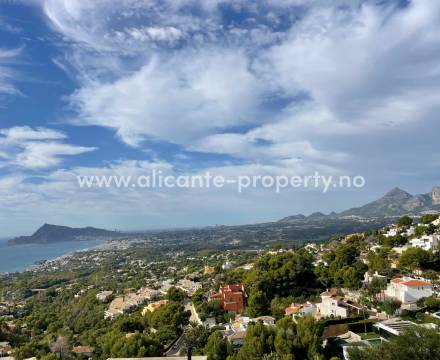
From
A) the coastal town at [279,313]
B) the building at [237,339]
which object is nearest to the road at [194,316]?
the coastal town at [279,313]

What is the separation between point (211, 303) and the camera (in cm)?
2389

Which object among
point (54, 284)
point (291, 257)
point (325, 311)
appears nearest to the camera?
point (325, 311)

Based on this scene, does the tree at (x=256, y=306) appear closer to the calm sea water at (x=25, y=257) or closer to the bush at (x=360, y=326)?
the bush at (x=360, y=326)

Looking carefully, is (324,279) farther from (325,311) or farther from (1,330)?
(1,330)

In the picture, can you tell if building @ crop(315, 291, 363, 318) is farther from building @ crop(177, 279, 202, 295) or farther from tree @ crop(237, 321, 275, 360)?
building @ crop(177, 279, 202, 295)

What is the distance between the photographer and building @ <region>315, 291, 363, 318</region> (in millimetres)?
18969

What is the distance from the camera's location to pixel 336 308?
1923 centimetres

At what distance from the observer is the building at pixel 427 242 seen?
2708cm

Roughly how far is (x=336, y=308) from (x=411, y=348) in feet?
30.3

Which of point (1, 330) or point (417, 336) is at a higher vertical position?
point (417, 336)

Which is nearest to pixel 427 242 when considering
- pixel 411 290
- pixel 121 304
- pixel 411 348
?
pixel 411 290

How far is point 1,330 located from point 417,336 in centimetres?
2356

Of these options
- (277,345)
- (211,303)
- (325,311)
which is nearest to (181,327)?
(211,303)

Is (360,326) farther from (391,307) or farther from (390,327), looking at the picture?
(391,307)
